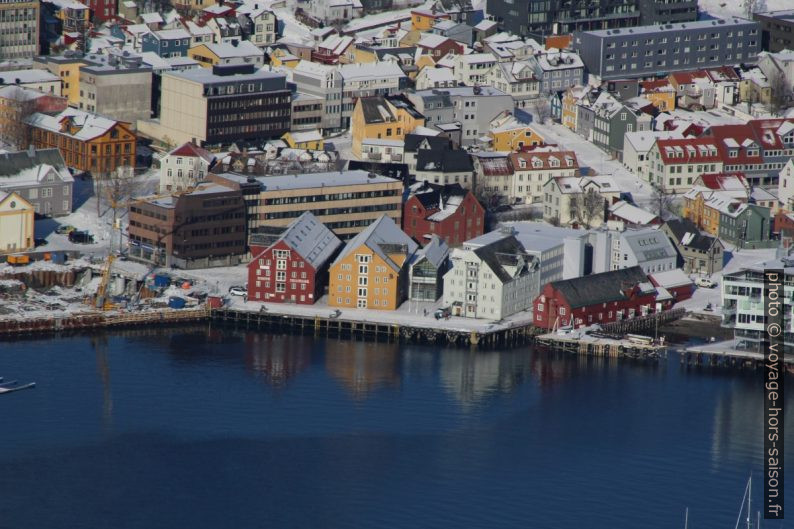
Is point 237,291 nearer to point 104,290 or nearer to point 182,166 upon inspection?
point 104,290

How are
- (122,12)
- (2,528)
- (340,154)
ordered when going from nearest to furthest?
(2,528), (340,154), (122,12)

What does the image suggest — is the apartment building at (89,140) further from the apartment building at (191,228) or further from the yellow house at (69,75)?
the apartment building at (191,228)

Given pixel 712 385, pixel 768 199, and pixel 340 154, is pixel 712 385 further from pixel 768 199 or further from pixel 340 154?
pixel 340 154

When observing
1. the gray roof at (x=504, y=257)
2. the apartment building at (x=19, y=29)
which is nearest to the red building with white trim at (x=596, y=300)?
the gray roof at (x=504, y=257)

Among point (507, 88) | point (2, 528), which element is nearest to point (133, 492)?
point (2, 528)

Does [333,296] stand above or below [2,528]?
above

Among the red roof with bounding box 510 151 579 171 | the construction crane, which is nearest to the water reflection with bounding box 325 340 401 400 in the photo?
the construction crane

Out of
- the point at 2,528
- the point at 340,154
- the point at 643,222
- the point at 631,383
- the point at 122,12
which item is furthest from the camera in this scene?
the point at 122,12
